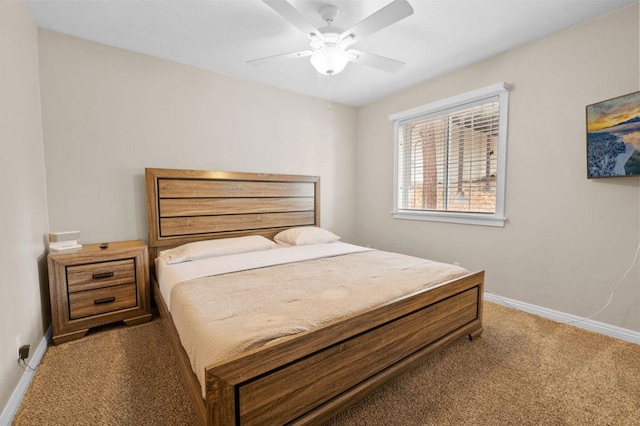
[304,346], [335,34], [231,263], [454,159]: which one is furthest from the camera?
[454,159]

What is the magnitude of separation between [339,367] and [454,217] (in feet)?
7.81

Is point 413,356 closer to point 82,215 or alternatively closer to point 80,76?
point 82,215

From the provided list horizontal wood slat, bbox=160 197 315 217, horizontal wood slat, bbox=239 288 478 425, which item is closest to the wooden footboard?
horizontal wood slat, bbox=239 288 478 425

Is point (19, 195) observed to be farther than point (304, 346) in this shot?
Yes

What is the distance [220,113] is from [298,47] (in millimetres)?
1143

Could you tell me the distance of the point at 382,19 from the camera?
1.66 m

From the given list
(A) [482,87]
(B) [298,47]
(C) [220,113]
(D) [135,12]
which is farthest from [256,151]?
(A) [482,87]

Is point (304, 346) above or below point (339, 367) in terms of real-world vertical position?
above

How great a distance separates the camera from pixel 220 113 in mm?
3098

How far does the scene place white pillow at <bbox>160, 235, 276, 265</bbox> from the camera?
8.05 feet

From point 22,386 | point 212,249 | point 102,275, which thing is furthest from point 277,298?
point 102,275

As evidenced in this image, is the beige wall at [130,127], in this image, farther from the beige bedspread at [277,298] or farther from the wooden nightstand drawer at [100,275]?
the beige bedspread at [277,298]

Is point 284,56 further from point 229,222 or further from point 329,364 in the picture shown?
point 329,364

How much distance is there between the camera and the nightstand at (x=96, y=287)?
2049 mm
